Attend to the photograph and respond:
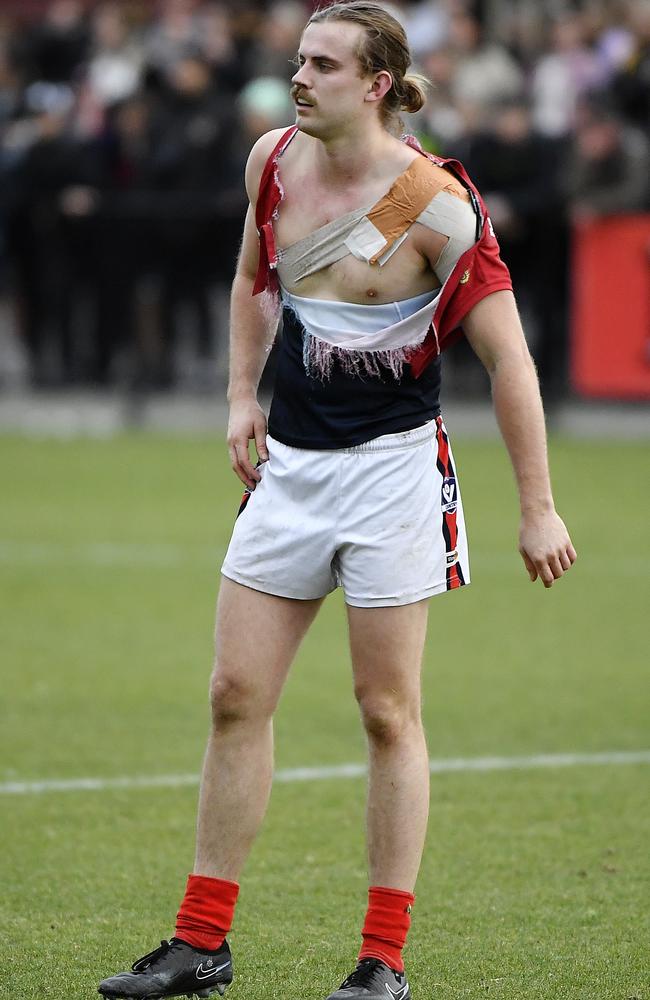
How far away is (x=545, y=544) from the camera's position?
4.36 metres

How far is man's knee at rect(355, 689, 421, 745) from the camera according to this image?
4.41 metres

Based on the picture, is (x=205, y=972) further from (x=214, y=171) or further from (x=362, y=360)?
(x=214, y=171)

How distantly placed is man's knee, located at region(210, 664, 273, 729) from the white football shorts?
9.3 inches

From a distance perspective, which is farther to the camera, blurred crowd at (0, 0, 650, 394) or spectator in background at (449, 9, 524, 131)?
spectator in background at (449, 9, 524, 131)

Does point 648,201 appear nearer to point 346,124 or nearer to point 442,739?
point 442,739

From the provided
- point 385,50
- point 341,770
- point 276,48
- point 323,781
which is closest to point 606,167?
point 276,48

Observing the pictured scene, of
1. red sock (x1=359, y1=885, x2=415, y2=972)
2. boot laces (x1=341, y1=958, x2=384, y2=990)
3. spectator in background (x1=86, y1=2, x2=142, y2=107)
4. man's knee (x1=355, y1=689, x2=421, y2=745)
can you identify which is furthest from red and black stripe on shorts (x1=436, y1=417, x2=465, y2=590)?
spectator in background (x1=86, y1=2, x2=142, y2=107)

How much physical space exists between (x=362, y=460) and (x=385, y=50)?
99 cm

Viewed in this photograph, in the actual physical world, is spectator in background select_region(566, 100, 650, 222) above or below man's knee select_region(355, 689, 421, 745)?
above

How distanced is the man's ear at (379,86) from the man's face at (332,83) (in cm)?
2

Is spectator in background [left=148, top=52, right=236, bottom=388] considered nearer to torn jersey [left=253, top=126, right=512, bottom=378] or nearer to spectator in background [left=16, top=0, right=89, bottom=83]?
spectator in background [left=16, top=0, right=89, bottom=83]

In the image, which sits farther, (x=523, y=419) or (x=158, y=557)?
(x=158, y=557)

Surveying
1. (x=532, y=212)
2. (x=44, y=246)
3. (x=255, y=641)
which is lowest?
(x=255, y=641)

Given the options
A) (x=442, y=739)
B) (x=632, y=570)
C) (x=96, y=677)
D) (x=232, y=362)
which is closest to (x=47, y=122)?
(x=632, y=570)
